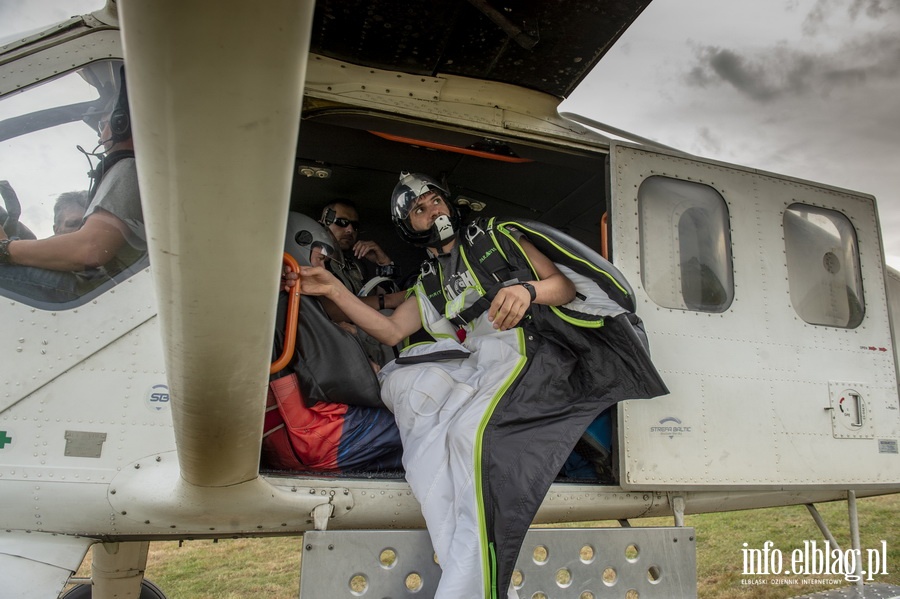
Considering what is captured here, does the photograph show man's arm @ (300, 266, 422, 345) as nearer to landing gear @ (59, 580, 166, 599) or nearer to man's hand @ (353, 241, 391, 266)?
man's hand @ (353, 241, 391, 266)

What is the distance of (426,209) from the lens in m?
3.02

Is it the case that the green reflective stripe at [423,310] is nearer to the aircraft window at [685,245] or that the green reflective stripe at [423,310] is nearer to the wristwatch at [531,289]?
the wristwatch at [531,289]

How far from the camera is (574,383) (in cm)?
266

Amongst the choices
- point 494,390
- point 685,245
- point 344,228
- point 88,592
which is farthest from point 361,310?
point 88,592

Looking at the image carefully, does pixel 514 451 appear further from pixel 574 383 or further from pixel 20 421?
pixel 20 421

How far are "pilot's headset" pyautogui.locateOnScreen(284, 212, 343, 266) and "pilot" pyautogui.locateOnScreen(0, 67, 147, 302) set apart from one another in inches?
27.0

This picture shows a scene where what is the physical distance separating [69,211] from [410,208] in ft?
4.58

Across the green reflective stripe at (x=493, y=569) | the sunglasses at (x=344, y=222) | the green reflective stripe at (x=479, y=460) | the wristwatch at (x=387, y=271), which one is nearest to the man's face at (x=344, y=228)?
the sunglasses at (x=344, y=222)

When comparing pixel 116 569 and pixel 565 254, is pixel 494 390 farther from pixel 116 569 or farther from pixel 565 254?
pixel 116 569

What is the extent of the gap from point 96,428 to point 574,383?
178 centimetres

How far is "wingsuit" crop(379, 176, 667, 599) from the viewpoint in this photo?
6.87 ft

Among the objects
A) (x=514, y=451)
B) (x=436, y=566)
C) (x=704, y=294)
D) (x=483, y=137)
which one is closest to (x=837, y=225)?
(x=704, y=294)

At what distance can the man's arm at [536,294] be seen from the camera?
2363 mm

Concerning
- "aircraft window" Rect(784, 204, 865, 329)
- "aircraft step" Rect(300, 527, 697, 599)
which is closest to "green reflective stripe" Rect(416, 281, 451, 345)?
"aircraft step" Rect(300, 527, 697, 599)
